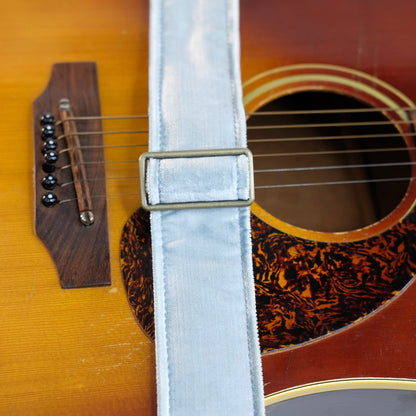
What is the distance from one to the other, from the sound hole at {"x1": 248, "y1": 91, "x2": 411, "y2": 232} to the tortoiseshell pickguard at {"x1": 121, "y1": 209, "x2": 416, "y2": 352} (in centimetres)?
19

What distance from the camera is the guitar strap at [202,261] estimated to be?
0.45m

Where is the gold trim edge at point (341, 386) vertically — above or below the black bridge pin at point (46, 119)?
below

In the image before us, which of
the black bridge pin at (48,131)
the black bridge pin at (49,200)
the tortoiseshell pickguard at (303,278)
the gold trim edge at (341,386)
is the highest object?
the black bridge pin at (48,131)

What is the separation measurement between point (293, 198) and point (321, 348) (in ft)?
1.07

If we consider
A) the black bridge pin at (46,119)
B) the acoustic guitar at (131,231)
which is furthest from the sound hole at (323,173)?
the black bridge pin at (46,119)

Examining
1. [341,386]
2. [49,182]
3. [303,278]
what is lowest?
[341,386]

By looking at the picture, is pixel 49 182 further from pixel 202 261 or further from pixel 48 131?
pixel 202 261

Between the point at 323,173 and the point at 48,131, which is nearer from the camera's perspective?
the point at 48,131

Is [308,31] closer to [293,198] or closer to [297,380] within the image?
[293,198]

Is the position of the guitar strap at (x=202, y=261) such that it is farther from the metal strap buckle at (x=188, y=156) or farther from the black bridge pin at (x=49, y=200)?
the black bridge pin at (x=49, y=200)

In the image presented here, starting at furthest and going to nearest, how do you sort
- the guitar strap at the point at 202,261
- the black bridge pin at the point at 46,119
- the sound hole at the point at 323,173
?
the sound hole at the point at 323,173 < the black bridge pin at the point at 46,119 < the guitar strap at the point at 202,261

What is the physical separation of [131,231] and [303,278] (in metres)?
0.20

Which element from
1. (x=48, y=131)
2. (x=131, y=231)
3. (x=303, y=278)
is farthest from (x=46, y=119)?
(x=303, y=278)

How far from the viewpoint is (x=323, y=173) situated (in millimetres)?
829
